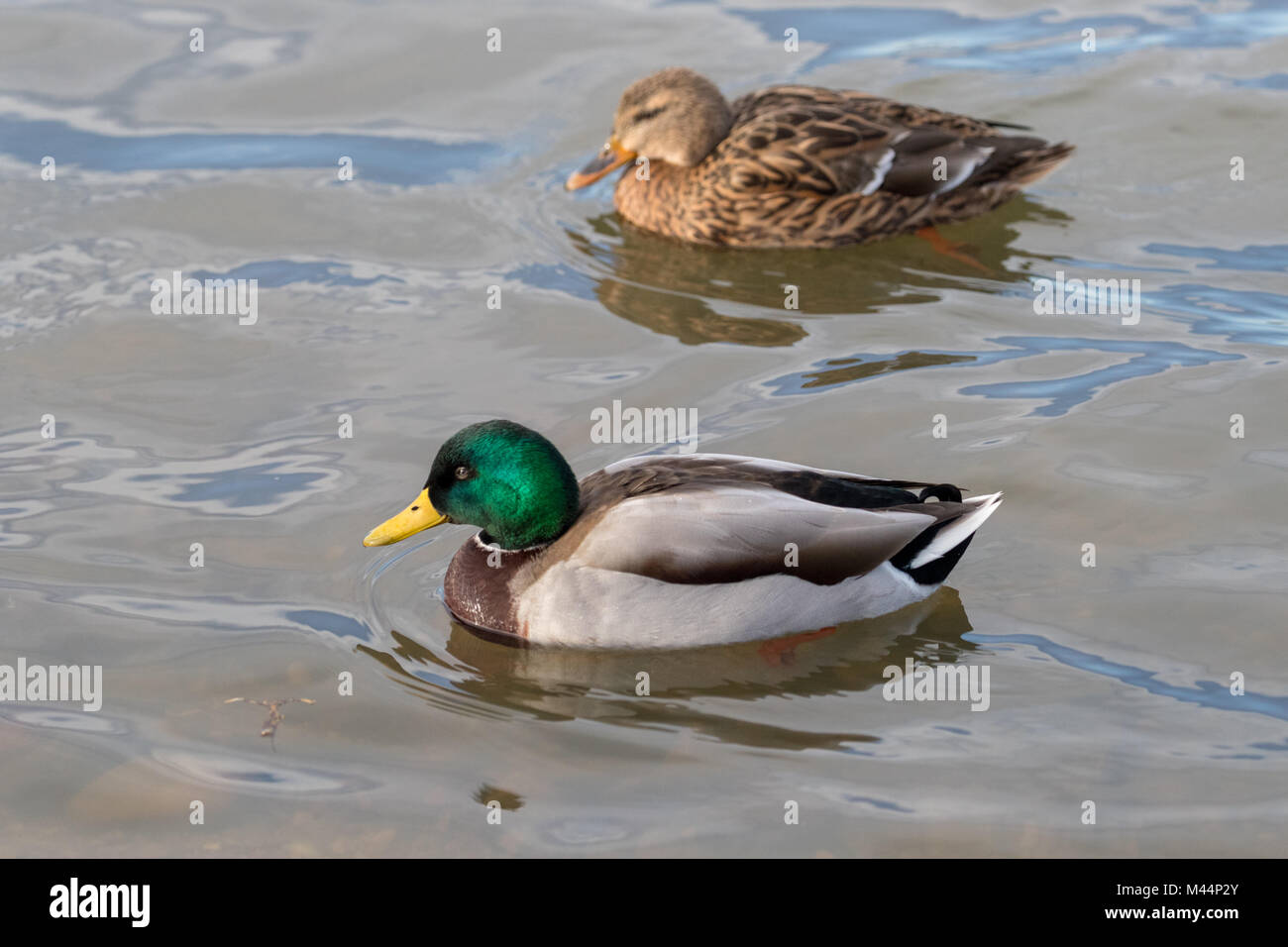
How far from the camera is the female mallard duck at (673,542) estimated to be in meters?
6.40

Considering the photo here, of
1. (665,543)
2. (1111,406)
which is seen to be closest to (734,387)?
(1111,406)

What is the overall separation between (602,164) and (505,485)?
4652 millimetres

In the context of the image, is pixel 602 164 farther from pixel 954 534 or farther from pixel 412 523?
pixel 954 534

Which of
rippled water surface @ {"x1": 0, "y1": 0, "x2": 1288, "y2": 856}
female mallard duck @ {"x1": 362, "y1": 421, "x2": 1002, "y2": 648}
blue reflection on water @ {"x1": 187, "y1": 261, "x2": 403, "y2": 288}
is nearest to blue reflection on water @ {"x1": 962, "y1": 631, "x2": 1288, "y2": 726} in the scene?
rippled water surface @ {"x1": 0, "y1": 0, "x2": 1288, "y2": 856}

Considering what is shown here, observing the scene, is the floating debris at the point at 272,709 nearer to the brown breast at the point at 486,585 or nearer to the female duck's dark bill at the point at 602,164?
the brown breast at the point at 486,585

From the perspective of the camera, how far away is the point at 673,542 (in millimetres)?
6359

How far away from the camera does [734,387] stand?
862 cm

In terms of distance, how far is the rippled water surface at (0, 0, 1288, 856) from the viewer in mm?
5809

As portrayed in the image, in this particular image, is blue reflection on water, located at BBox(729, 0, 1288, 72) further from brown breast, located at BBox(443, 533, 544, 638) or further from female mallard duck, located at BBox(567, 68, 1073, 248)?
brown breast, located at BBox(443, 533, 544, 638)

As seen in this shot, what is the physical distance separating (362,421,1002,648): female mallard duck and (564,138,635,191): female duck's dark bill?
4.25 m

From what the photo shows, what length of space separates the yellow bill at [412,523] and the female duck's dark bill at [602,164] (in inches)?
173

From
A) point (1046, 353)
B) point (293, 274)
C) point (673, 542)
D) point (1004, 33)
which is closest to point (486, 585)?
point (673, 542)
